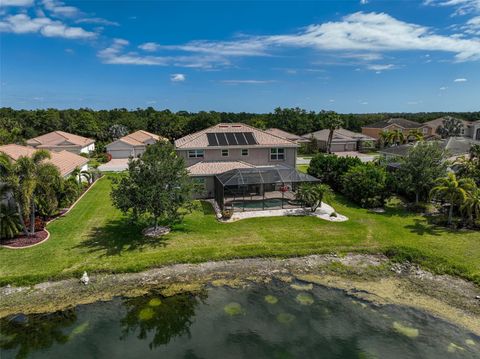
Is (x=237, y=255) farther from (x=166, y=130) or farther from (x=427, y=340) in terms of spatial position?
(x=166, y=130)

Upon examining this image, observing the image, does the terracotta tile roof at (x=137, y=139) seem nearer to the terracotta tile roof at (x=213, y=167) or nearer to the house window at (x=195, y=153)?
the house window at (x=195, y=153)

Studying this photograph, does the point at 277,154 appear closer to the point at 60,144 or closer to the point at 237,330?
the point at 237,330

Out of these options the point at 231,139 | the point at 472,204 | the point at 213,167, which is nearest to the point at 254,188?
the point at 213,167

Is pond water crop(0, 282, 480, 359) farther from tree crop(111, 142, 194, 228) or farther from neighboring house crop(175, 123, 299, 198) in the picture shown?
neighboring house crop(175, 123, 299, 198)

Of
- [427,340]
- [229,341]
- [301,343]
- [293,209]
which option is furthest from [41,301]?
[293,209]

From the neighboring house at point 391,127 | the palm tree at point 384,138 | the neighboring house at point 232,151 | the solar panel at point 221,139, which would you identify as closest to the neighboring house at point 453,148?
the neighboring house at point 232,151

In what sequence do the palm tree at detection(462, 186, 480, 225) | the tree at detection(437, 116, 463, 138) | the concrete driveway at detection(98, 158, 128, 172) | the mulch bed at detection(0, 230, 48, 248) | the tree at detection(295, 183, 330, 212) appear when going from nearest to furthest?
the mulch bed at detection(0, 230, 48, 248), the palm tree at detection(462, 186, 480, 225), the tree at detection(295, 183, 330, 212), the concrete driveway at detection(98, 158, 128, 172), the tree at detection(437, 116, 463, 138)

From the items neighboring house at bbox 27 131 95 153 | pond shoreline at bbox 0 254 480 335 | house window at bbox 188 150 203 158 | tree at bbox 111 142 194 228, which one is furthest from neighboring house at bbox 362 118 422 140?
tree at bbox 111 142 194 228
